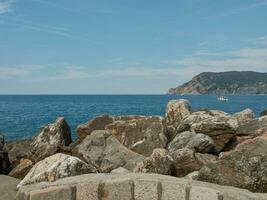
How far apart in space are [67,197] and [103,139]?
799 centimetres

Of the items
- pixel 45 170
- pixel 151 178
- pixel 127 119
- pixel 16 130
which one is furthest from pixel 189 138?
pixel 16 130

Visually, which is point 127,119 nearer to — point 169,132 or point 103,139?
point 169,132

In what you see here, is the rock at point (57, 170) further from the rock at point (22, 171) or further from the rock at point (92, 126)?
the rock at point (92, 126)

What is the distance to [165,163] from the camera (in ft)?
39.3

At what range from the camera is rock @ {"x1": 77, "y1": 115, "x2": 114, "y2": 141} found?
19995 mm

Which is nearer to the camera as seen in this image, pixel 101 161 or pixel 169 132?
pixel 101 161

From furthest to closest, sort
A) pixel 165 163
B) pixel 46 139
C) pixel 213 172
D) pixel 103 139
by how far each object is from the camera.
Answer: pixel 46 139 → pixel 103 139 → pixel 165 163 → pixel 213 172

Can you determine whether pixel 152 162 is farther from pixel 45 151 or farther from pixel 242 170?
pixel 45 151

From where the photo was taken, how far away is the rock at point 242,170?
29.6ft

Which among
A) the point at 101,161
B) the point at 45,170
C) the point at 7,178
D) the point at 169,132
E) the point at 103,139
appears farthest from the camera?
the point at 169,132

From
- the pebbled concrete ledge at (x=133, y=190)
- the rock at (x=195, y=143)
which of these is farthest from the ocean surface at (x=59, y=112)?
the pebbled concrete ledge at (x=133, y=190)

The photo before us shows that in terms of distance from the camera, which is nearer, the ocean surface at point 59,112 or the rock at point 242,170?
the rock at point 242,170

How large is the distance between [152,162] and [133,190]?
151 inches

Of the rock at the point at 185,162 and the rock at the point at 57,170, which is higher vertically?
the rock at the point at 57,170
